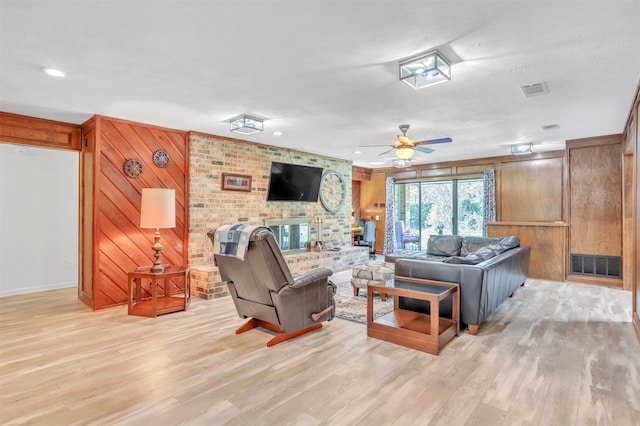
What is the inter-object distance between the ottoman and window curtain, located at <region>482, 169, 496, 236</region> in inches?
159

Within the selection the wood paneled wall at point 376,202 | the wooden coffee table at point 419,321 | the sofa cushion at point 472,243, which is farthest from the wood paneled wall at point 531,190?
the wooden coffee table at point 419,321

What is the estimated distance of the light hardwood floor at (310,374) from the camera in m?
2.09

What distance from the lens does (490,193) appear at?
753 centimetres

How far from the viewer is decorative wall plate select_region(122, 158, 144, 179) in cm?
450

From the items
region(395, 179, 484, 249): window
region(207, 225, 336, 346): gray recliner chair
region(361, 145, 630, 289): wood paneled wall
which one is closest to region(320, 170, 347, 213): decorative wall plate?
region(395, 179, 484, 249): window

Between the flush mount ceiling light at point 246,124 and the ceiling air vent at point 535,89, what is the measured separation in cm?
300

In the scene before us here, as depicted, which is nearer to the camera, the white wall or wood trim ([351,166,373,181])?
the white wall

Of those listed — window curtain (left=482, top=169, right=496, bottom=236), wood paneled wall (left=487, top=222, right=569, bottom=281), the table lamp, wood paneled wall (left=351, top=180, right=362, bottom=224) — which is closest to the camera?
the table lamp

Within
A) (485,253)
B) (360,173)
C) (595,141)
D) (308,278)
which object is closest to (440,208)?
(360,173)

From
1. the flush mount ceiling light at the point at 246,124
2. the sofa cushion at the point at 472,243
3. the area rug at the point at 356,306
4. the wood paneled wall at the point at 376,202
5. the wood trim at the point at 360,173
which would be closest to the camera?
the area rug at the point at 356,306

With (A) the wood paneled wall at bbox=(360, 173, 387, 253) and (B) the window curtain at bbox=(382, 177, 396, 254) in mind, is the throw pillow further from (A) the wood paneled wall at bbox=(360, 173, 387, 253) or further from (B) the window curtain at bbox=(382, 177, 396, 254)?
(A) the wood paneled wall at bbox=(360, 173, 387, 253)

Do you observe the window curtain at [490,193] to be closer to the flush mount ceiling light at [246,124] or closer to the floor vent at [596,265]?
the floor vent at [596,265]

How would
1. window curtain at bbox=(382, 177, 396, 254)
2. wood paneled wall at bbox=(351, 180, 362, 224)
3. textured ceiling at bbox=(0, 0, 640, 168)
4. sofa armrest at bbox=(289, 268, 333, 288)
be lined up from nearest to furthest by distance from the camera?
1. textured ceiling at bbox=(0, 0, 640, 168)
2. sofa armrest at bbox=(289, 268, 333, 288)
3. window curtain at bbox=(382, 177, 396, 254)
4. wood paneled wall at bbox=(351, 180, 362, 224)

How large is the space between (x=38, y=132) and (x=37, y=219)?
72.6 inches
